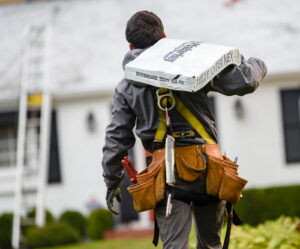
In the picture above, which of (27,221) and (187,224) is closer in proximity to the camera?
(187,224)

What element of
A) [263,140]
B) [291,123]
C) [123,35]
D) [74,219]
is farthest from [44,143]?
[291,123]

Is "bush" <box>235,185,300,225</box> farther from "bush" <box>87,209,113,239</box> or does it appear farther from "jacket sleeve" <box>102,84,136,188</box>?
"jacket sleeve" <box>102,84,136,188</box>

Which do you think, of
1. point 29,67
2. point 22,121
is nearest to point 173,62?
point 22,121

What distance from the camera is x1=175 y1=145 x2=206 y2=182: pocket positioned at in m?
3.96

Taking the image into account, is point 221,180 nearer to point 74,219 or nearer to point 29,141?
point 74,219

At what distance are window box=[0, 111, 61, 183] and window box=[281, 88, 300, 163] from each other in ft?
14.1

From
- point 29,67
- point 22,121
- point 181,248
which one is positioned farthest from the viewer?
point 29,67

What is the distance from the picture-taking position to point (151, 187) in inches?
156

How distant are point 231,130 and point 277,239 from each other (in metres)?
6.85

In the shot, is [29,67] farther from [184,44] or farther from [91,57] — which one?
[184,44]

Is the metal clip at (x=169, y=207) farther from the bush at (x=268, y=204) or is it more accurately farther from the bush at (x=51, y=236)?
the bush at (x=51, y=236)

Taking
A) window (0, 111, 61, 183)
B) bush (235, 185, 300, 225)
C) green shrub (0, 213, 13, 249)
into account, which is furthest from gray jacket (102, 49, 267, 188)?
window (0, 111, 61, 183)

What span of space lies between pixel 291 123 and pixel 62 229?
4563 millimetres

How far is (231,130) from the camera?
40.5 ft
